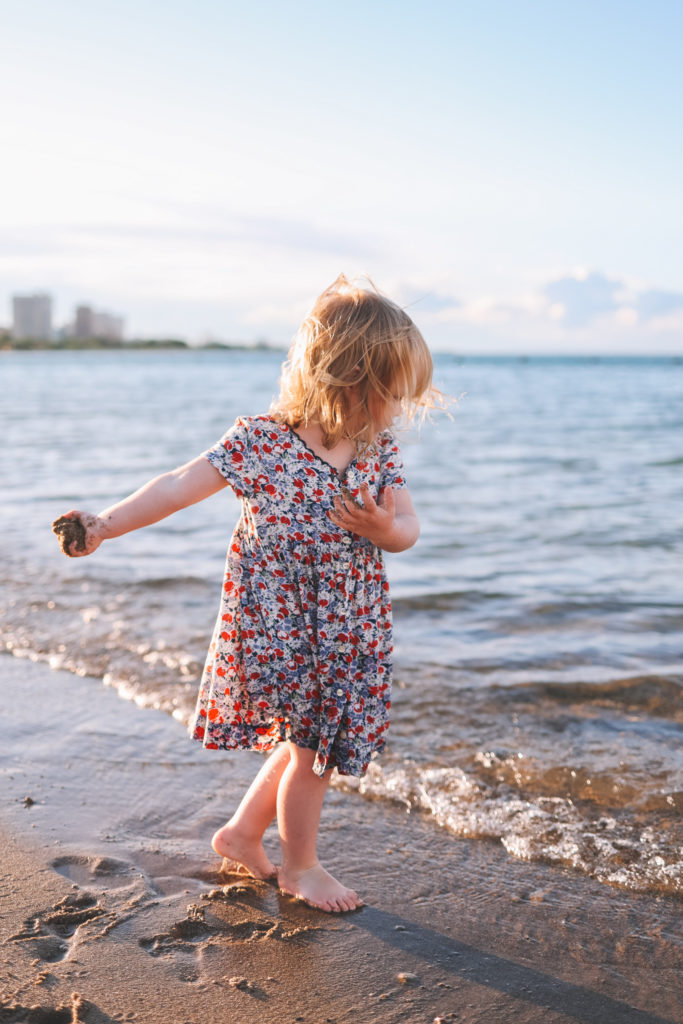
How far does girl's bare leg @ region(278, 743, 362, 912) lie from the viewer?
103 inches

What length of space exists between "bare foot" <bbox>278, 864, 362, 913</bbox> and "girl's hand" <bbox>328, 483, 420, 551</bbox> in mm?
950

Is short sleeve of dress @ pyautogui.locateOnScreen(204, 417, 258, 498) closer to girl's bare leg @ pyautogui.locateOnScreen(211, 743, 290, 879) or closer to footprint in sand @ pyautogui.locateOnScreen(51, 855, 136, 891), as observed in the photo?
girl's bare leg @ pyautogui.locateOnScreen(211, 743, 290, 879)

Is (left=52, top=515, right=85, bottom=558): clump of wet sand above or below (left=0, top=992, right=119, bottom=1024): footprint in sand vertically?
above

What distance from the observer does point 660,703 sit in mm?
4250

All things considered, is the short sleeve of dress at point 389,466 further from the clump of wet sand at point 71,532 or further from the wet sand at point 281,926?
the wet sand at point 281,926

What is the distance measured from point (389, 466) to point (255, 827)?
3.69ft

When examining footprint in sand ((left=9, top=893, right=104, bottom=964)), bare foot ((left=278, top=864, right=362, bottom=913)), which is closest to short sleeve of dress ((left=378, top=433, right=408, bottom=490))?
bare foot ((left=278, top=864, right=362, bottom=913))

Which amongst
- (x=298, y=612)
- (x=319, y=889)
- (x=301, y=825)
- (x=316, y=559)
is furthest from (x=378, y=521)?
(x=319, y=889)

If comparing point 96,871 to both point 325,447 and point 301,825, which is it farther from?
point 325,447

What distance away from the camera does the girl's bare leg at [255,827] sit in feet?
8.91

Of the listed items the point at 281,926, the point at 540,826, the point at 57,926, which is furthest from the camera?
the point at 540,826

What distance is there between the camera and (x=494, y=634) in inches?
206

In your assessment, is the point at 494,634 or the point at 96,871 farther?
the point at 494,634

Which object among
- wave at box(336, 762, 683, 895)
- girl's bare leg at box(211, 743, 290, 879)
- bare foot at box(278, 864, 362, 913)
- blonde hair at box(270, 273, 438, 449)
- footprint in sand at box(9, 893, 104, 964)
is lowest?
wave at box(336, 762, 683, 895)
